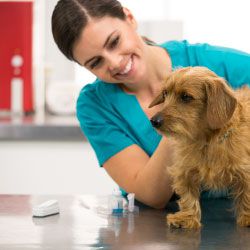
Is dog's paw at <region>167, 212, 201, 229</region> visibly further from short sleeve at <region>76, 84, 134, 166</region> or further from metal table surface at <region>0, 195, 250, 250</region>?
short sleeve at <region>76, 84, 134, 166</region>

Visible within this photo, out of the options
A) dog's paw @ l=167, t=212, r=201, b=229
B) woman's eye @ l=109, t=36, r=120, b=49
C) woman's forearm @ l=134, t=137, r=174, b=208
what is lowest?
dog's paw @ l=167, t=212, r=201, b=229

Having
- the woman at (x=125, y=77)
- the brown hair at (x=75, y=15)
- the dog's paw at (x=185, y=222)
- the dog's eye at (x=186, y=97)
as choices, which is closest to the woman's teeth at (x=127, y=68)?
the woman at (x=125, y=77)

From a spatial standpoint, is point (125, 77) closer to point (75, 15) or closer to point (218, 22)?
point (75, 15)

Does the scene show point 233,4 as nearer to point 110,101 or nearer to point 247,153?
point 110,101

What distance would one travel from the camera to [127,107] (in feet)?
6.65

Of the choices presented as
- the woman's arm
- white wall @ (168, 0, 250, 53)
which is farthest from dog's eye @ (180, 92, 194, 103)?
white wall @ (168, 0, 250, 53)

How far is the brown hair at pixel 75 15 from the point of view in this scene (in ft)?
6.15

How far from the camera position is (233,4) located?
3.42m

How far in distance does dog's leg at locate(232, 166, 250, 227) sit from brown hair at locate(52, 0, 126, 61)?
0.65m

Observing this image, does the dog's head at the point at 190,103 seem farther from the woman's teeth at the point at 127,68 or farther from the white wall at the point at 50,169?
the white wall at the point at 50,169

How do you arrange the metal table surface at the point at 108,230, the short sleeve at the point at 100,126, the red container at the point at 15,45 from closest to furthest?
the metal table surface at the point at 108,230 → the short sleeve at the point at 100,126 → the red container at the point at 15,45

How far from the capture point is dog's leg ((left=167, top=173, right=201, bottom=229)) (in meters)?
1.61

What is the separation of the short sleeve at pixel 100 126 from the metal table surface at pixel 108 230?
0.61 feet

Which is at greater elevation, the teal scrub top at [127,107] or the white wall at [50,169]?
the teal scrub top at [127,107]
